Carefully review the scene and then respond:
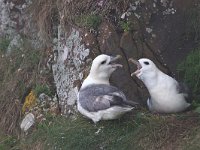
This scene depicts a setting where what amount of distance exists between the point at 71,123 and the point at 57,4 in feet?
5.90

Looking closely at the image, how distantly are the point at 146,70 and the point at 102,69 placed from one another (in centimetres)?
45

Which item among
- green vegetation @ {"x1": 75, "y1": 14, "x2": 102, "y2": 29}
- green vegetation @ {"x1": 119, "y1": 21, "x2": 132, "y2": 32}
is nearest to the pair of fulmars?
green vegetation @ {"x1": 119, "y1": 21, "x2": 132, "y2": 32}

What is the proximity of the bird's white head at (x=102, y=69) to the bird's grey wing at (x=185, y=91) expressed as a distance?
2.12 ft

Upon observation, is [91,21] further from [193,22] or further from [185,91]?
[185,91]

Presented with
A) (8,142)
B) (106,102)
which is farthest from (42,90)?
(106,102)

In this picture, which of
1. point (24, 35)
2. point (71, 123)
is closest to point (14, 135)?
point (71, 123)

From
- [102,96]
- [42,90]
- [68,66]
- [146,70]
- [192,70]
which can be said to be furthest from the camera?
[42,90]

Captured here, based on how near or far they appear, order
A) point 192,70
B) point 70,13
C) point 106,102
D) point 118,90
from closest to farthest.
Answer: point 106,102
point 118,90
point 192,70
point 70,13

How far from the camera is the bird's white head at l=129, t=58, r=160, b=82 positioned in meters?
5.70

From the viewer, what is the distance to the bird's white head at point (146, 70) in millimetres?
5695

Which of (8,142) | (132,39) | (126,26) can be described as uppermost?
(126,26)

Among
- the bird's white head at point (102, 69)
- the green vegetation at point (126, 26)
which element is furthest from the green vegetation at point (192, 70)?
the bird's white head at point (102, 69)

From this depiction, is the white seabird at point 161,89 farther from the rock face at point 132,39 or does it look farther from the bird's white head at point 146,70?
the rock face at point 132,39

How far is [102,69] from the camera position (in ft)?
18.9
